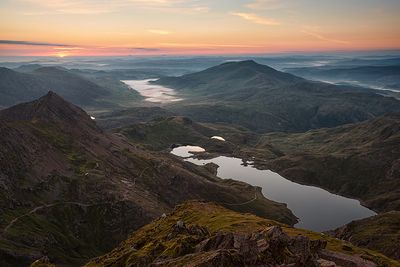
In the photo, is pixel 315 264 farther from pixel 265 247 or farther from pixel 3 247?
pixel 3 247

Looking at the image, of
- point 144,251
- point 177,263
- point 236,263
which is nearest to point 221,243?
point 177,263

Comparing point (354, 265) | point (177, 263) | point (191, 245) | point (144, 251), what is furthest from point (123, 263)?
point (354, 265)

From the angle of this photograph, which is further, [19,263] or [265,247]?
[19,263]

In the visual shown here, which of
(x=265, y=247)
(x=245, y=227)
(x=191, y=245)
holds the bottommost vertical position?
(x=245, y=227)

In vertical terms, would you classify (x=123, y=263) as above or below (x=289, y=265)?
below

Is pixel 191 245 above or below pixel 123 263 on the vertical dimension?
above

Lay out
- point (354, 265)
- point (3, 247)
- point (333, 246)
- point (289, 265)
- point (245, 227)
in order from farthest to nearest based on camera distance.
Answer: point (3, 247) < point (245, 227) < point (333, 246) < point (354, 265) < point (289, 265)

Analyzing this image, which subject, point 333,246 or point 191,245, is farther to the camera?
point 333,246

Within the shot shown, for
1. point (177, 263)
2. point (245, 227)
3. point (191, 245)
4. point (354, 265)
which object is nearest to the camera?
point (177, 263)

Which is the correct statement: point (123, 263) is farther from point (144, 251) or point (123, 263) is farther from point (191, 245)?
point (191, 245)
